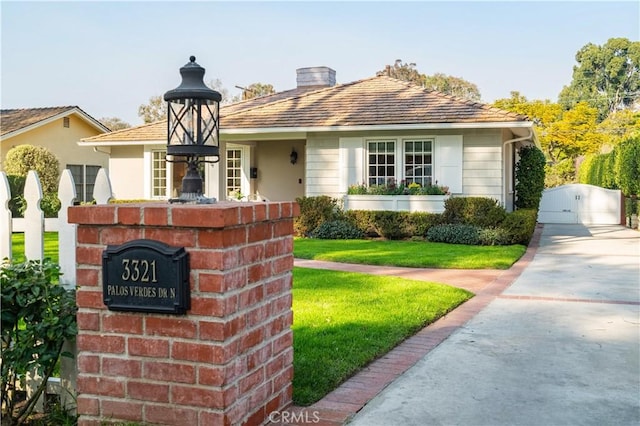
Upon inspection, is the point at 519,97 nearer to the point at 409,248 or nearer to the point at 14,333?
the point at 409,248

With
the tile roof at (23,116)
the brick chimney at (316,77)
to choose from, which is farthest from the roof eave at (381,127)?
the tile roof at (23,116)

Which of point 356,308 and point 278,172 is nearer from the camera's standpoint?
point 356,308

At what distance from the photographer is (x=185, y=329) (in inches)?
120

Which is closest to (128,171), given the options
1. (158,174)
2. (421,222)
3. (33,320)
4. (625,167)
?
(158,174)

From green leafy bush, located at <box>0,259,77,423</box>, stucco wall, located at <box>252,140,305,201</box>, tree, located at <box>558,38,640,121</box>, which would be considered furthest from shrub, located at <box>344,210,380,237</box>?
tree, located at <box>558,38,640,121</box>

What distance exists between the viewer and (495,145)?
53.7 ft

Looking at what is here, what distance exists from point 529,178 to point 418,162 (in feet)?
16.6

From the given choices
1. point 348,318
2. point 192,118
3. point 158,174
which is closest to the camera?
point 192,118

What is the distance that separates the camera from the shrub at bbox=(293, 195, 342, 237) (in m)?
17.1

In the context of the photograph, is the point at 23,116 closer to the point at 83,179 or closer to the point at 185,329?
the point at 83,179

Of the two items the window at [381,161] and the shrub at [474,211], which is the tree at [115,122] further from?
the shrub at [474,211]

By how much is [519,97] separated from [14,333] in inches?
1817

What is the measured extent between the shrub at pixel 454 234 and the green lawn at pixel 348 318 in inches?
244

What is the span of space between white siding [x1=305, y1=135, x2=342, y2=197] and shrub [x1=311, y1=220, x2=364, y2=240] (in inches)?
44.9
